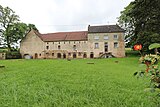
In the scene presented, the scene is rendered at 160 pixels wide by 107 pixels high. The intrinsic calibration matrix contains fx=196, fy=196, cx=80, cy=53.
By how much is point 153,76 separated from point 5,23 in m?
63.7

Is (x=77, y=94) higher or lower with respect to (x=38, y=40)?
lower

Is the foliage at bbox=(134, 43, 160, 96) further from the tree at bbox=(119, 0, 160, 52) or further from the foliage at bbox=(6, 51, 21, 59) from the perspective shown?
the foliage at bbox=(6, 51, 21, 59)

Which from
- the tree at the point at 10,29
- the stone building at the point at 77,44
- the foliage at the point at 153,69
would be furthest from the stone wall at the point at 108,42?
the foliage at the point at 153,69

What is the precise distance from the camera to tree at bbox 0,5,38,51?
194ft

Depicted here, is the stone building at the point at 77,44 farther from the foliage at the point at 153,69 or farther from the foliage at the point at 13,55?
the foliage at the point at 153,69

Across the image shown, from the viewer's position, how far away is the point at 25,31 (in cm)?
6347

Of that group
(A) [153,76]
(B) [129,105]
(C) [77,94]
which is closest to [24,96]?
(C) [77,94]

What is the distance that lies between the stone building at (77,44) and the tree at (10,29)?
2.42 m

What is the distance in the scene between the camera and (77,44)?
58125 millimetres

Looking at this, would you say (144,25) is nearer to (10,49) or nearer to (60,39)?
(60,39)

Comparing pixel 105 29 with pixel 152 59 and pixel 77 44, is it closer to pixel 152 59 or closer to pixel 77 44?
pixel 77 44

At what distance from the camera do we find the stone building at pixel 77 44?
56281 millimetres

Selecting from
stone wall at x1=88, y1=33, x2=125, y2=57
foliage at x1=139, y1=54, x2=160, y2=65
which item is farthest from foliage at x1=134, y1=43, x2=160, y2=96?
stone wall at x1=88, y1=33, x2=125, y2=57

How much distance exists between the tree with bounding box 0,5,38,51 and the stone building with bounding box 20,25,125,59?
95.1 inches
